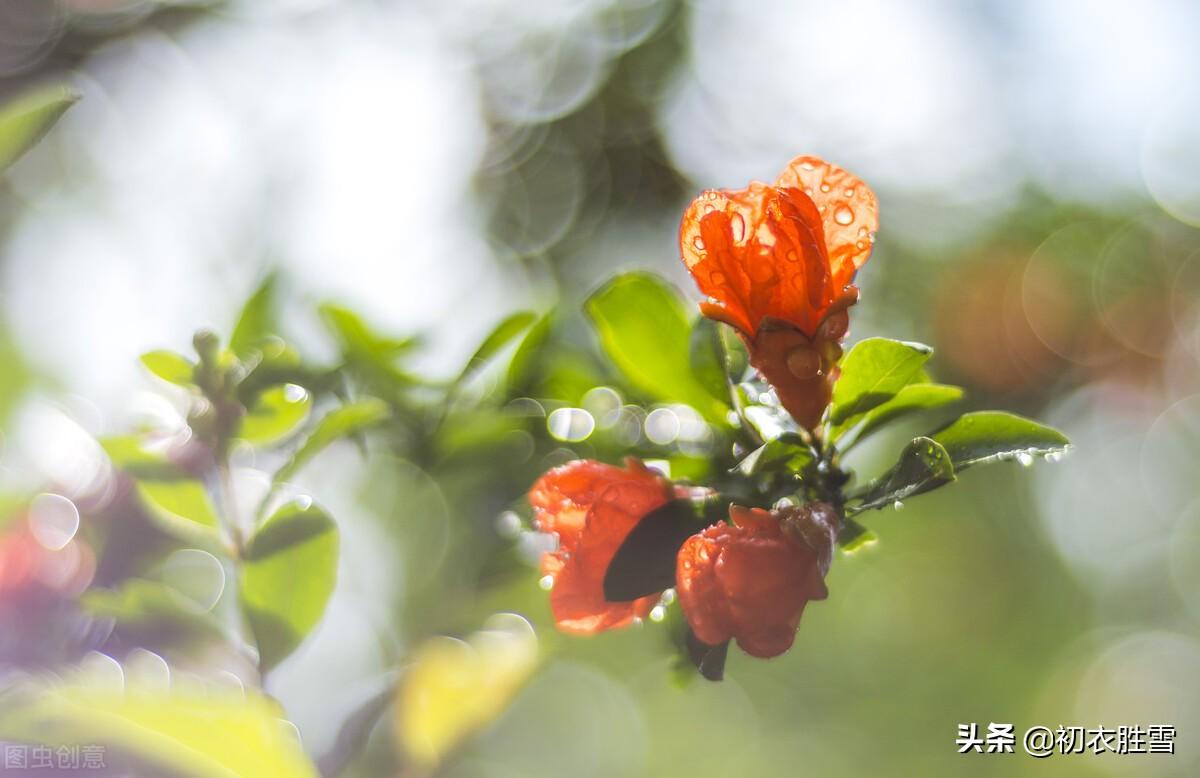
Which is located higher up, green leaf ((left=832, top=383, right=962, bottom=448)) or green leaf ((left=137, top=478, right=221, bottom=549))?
green leaf ((left=832, top=383, right=962, bottom=448))

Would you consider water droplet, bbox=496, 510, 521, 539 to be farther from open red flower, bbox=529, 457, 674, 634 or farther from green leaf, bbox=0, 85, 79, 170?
green leaf, bbox=0, 85, 79, 170

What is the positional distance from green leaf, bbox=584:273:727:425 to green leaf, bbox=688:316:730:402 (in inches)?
0.9

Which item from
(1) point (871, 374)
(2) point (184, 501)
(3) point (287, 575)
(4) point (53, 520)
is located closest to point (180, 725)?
(3) point (287, 575)

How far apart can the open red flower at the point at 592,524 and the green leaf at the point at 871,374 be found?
0.47 ft

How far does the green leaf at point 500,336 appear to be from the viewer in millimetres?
922

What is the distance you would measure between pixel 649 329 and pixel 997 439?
0.29 meters

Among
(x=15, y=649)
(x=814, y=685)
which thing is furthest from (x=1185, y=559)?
(x=15, y=649)

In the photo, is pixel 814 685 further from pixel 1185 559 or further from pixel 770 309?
pixel 770 309

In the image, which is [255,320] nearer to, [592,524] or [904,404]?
[592,524]

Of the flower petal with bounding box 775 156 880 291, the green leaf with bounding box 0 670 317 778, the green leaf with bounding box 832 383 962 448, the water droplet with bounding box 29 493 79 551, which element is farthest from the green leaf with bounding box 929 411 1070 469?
the water droplet with bounding box 29 493 79 551

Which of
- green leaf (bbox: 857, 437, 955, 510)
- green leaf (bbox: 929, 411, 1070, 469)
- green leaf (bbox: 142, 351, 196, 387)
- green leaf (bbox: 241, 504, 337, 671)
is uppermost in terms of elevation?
green leaf (bbox: 929, 411, 1070, 469)

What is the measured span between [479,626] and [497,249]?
130 cm

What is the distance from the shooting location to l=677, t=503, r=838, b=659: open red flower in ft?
2.05

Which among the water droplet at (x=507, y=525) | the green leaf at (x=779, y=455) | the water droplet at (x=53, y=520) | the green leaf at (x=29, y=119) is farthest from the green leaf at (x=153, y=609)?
the green leaf at (x=779, y=455)
